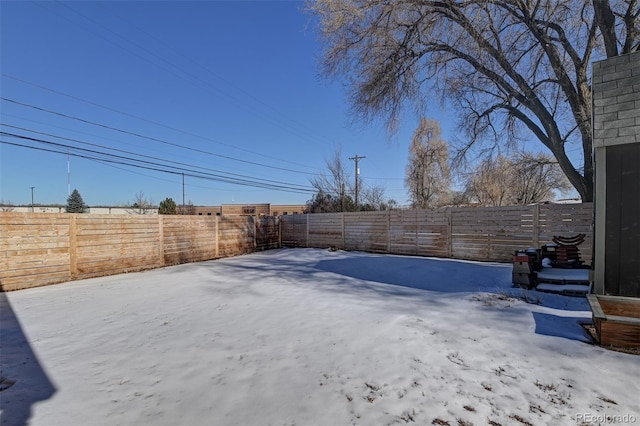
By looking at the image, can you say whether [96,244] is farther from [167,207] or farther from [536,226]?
[167,207]

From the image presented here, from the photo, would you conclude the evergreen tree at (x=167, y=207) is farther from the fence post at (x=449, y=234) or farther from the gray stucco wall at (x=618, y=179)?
the gray stucco wall at (x=618, y=179)

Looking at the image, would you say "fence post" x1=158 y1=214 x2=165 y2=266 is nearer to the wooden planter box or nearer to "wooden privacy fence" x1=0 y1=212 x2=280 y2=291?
"wooden privacy fence" x1=0 y1=212 x2=280 y2=291

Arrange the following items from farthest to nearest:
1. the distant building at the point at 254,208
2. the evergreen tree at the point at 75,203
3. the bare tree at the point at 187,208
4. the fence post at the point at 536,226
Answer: the distant building at the point at 254,208, the bare tree at the point at 187,208, the evergreen tree at the point at 75,203, the fence post at the point at 536,226

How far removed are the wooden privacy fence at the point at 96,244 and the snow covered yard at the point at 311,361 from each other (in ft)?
5.75

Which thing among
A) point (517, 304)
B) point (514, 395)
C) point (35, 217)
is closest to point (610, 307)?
point (517, 304)

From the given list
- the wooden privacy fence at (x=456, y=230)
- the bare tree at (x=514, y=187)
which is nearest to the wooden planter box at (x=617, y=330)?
the wooden privacy fence at (x=456, y=230)

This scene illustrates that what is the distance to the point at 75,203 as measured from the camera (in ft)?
123

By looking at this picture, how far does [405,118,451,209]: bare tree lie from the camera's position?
25844 mm

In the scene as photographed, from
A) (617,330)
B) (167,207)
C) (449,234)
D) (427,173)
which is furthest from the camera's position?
(167,207)

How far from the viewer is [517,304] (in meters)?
4.89

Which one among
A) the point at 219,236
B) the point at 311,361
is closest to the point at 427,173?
the point at 219,236

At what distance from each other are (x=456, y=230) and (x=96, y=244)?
10366 millimetres

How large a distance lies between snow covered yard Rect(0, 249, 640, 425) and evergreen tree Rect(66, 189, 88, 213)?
118 feet

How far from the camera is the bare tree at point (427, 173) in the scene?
84.8ft
